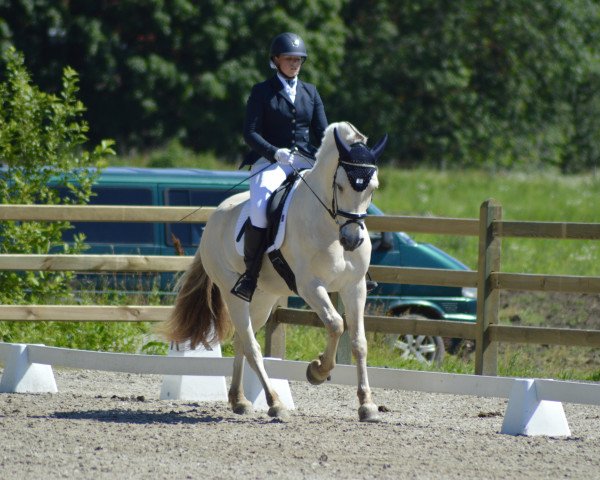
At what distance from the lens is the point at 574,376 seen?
10.4m

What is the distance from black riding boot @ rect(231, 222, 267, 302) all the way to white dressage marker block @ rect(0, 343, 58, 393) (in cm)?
193

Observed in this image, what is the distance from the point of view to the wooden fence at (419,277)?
9.65 meters

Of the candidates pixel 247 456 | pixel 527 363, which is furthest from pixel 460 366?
pixel 247 456

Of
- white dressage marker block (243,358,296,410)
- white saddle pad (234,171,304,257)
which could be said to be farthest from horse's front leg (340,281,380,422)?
white dressage marker block (243,358,296,410)

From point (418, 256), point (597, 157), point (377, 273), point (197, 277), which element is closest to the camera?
point (197, 277)

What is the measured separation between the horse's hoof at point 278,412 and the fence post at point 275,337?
278 cm

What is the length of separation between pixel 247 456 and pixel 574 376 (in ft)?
16.0

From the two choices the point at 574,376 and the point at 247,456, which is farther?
the point at 574,376

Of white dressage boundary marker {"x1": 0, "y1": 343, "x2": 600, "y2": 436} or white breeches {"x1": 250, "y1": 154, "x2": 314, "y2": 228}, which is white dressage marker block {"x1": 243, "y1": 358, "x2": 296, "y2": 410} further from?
white breeches {"x1": 250, "y1": 154, "x2": 314, "y2": 228}

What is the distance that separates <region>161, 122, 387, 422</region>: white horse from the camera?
7.39m

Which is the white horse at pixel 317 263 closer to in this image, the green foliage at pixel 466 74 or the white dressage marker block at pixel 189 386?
the white dressage marker block at pixel 189 386

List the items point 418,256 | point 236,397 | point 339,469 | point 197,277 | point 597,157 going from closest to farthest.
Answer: point 339,469, point 236,397, point 197,277, point 418,256, point 597,157

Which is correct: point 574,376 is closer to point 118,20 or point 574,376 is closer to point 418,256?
point 418,256

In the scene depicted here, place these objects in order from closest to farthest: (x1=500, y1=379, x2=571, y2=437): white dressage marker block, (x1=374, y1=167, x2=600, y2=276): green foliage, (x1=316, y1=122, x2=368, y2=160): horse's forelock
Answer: (x1=500, y1=379, x2=571, y2=437): white dressage marker block
(x1=316, y1=122, x2=368, y2=160): horse's forelock
(x1=374, y1=167, x2=600, y2=276): green foliage
